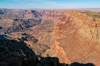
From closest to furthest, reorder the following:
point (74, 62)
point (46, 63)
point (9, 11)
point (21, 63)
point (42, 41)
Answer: point (21, 63) < point (46, 63) < point (74, 62) < point (42, 41) < point (9, 11)

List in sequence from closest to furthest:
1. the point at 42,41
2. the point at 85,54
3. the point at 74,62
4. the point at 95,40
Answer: the point at 74,62 → the point at 85,54 → the point at 95,40 → the point at 42,41

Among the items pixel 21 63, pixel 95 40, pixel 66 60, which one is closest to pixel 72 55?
pixel 66 60

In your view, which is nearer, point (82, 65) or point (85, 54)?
point (82, 65)

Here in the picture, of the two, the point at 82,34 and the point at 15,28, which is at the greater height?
the point at 82,34

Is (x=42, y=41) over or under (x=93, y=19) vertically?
under

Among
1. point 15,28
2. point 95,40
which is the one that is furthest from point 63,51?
point 15,28

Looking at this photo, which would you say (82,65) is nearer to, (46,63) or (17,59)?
(46,63)

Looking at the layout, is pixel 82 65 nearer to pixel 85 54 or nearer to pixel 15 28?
pixel 85 54

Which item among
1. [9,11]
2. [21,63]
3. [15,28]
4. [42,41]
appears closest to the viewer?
[21,63]

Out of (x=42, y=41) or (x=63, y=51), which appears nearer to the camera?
(x=63, y=51)
